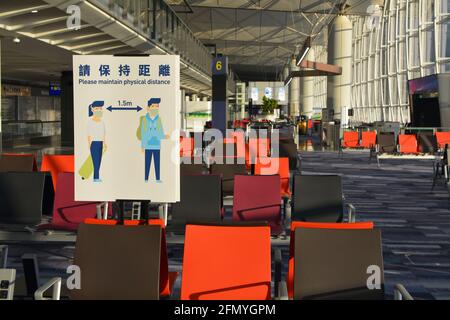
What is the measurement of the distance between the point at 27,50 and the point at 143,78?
1533 cm

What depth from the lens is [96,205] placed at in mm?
6707

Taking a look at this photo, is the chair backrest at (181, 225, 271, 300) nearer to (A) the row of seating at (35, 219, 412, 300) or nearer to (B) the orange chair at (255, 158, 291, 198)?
(A) the row of seating at (35, 219, 412, 300)

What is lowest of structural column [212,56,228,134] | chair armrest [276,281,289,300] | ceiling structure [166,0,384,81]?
chair armrest [276,281,289,300]

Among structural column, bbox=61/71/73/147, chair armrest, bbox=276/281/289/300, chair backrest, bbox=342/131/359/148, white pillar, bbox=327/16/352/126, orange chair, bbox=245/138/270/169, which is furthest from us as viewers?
white pillar, bbox=327/16/352/126

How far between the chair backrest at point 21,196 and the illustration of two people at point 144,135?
3271 mm

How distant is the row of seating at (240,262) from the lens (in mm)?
3887

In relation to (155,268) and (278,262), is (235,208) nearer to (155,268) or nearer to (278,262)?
(278,262)

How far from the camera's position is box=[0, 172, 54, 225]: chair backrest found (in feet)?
22.9

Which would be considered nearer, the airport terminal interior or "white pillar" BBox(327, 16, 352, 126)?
the airport terminal interior

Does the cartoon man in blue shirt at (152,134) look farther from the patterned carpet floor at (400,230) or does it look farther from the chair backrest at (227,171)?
the chair backrest at (227,171)

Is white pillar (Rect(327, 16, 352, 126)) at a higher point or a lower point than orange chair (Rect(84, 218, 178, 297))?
higher

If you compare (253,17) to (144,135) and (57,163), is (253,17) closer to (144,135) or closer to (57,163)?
(57,163)

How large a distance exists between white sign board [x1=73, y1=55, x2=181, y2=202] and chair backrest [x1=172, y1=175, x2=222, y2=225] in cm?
310

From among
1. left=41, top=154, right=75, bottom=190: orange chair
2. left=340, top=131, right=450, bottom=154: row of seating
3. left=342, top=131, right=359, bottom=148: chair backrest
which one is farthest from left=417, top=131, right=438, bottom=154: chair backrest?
left=41, top=154, right=75, bottom=190: orange chair
